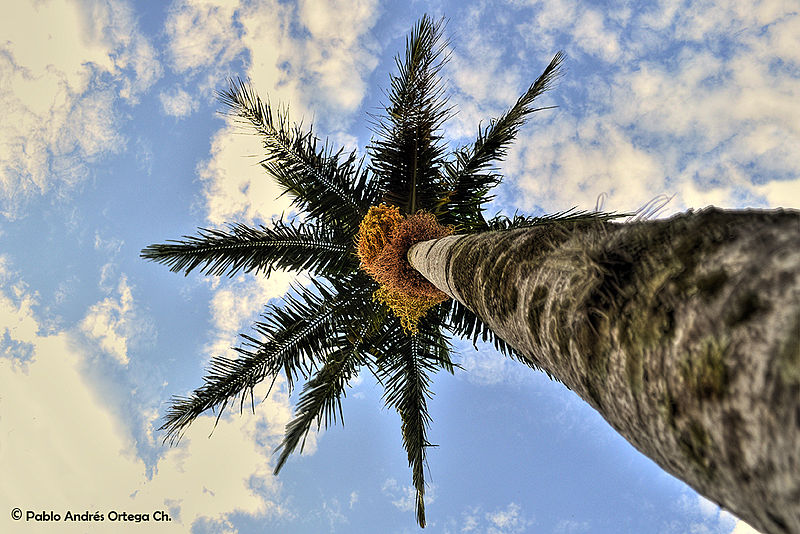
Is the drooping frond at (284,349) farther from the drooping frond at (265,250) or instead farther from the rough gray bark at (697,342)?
the rough gray bark at (697,342)

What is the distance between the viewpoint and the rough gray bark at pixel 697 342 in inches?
23.1

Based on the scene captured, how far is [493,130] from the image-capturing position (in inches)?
224

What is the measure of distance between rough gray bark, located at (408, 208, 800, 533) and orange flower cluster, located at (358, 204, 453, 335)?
3.63 metres

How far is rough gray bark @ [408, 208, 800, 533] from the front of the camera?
0.59 meters

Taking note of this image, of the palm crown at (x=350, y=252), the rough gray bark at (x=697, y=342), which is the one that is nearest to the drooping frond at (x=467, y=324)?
the palm crown at (x=350, y=252)

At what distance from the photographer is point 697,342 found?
0.75 m

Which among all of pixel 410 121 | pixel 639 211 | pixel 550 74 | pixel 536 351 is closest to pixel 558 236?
pixel 639 211

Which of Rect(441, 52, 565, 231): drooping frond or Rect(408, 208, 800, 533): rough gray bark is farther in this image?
Result: Rect(441, 52, 565, 231): drooping frond

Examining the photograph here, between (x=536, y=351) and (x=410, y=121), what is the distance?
15.4 feet

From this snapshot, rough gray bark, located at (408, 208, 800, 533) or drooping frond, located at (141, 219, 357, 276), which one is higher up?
drooping frond, located at (141, 219, 357, 276)

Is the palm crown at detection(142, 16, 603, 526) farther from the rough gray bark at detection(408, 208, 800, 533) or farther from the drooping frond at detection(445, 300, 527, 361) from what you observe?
the rough gray bark at detection(408, 208, 800, 533)

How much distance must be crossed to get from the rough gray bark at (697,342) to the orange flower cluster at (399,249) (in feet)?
11.9

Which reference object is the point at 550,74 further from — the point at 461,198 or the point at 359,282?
the point at 359,282

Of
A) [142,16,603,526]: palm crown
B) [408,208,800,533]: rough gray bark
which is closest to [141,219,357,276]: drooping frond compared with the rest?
[142,16,603,526]: palm crown
